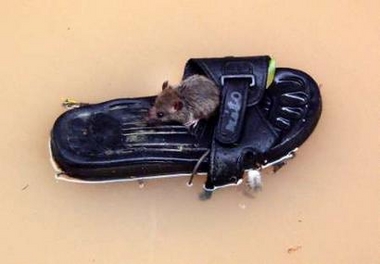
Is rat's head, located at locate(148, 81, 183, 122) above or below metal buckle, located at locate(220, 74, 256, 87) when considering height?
below

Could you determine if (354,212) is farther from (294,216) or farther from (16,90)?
(16,90)

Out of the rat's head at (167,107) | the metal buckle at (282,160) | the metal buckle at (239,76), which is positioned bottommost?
the metal buckle at (282,160)

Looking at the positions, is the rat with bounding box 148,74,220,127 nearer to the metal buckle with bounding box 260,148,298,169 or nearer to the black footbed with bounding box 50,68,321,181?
the black footbed with bounding box 50,68,321,181

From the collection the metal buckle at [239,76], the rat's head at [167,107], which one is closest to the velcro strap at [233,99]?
the metal buckle at [239,76]

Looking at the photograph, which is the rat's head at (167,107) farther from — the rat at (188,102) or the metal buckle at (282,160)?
the metal buckle at (282,160)

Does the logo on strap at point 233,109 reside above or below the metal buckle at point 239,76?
below

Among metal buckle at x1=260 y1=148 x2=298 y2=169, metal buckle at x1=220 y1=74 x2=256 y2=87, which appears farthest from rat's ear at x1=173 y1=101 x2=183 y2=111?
metal buckle at x1=260 y1=148 x2=298 y2=169

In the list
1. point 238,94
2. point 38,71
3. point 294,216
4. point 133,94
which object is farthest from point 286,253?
point 38,71
